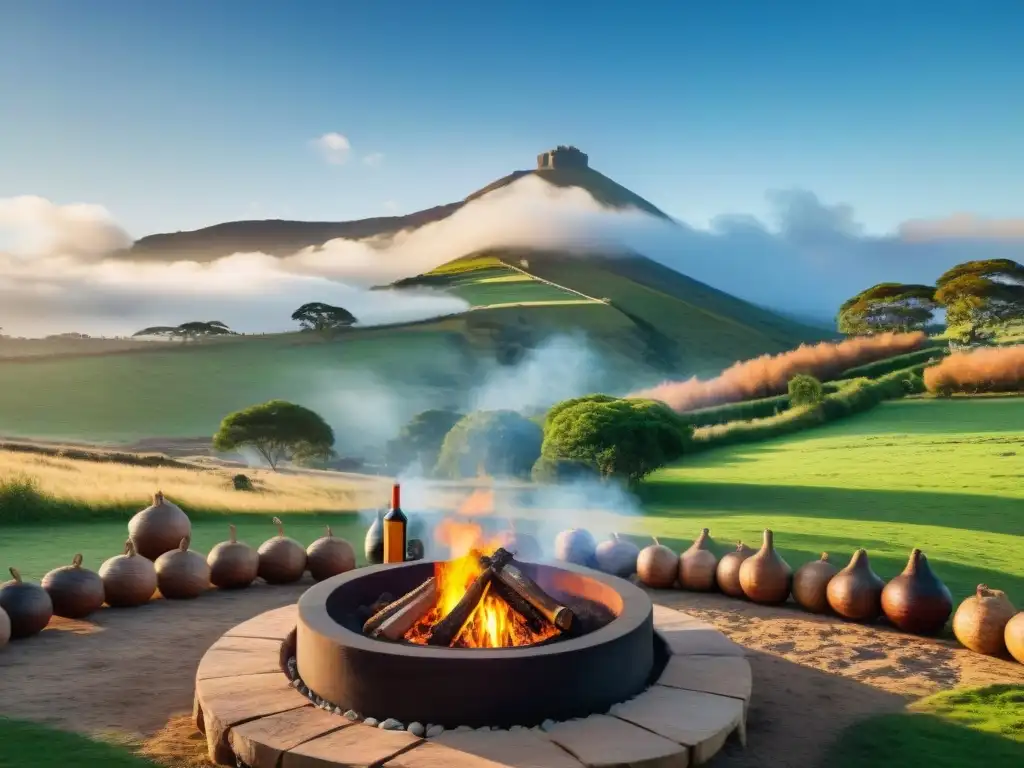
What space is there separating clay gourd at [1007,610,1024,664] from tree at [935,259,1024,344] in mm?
14303

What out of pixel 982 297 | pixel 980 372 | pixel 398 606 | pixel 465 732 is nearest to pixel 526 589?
pixel 398 606

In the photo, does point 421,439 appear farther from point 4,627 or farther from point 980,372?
point 4,627

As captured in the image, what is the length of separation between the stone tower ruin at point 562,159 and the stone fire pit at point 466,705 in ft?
176

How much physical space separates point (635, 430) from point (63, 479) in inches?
349

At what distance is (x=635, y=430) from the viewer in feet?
46.5

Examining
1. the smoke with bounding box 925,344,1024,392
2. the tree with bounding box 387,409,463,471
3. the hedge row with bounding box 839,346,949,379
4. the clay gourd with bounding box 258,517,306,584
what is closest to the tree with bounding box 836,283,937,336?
the hedge row with bounding box 839,346,949,379

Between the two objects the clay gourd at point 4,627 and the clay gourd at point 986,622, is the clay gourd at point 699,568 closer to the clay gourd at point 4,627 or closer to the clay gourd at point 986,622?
the clay gourd at point 986,622

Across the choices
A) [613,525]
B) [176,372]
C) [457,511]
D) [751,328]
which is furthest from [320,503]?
[751,328]

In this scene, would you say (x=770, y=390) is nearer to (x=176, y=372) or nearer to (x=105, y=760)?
(x=176, y=372)

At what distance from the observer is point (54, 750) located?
4574 mm

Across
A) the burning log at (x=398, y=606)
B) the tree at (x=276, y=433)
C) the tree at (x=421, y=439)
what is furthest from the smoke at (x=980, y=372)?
the burning log at (x=398, y=606)

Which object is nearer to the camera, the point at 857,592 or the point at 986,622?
the point at 986,622

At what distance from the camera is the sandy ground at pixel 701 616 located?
4922mm

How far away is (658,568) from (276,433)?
11.9m
